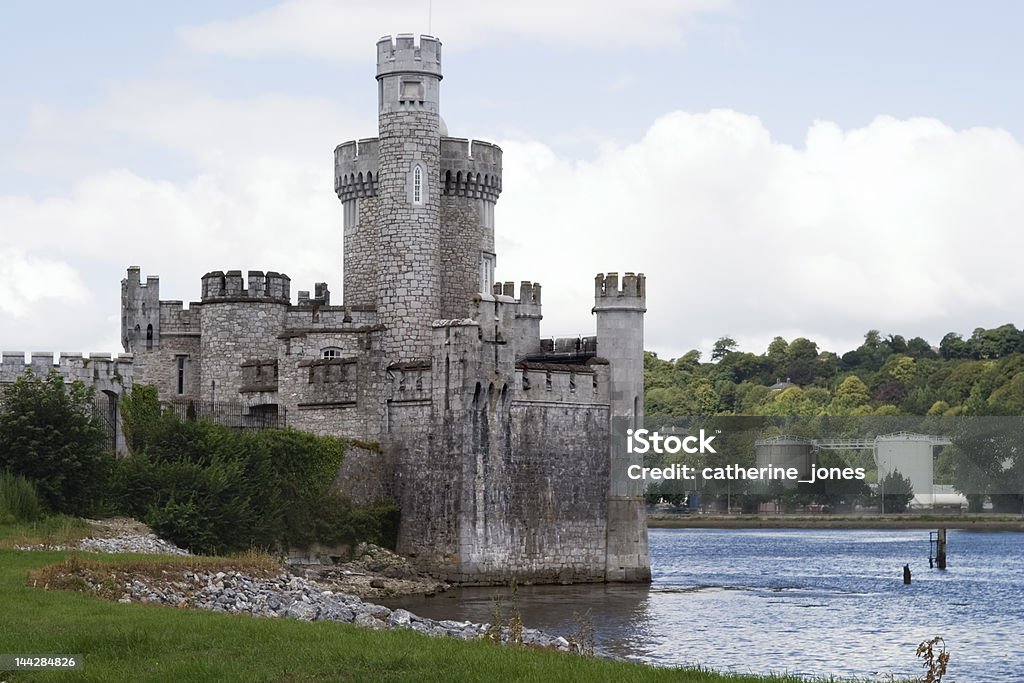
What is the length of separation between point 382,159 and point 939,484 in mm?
86282

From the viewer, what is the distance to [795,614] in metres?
54.9

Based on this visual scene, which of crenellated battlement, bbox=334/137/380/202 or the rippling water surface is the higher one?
crenellated battlement, bbox=334/137/380/202

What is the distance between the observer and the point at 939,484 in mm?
135375

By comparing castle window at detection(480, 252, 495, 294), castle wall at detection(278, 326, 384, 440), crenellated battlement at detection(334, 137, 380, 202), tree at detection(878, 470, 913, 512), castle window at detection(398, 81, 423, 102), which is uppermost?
castle window at detection(398, 81, 423, 102)

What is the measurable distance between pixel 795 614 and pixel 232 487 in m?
18.0

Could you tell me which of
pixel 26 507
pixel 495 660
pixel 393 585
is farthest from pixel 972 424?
pixel 495 660

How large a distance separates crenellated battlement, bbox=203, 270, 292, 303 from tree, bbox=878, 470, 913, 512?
81.0 m

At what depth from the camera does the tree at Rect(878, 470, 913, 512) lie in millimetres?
133875

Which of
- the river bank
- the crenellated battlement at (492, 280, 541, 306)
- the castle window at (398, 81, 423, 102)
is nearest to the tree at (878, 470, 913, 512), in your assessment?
the river bank

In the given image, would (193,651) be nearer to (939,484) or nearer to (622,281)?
(622,281)

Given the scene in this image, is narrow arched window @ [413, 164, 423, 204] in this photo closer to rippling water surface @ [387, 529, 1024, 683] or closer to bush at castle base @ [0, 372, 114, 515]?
rippling water surface @ [387, 529, 1024, 683]

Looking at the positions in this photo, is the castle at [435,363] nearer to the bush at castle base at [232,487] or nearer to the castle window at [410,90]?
the castle window at [410,90]

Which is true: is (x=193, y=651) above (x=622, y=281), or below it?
below

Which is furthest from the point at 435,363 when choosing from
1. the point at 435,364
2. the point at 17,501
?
the point at 17,501
